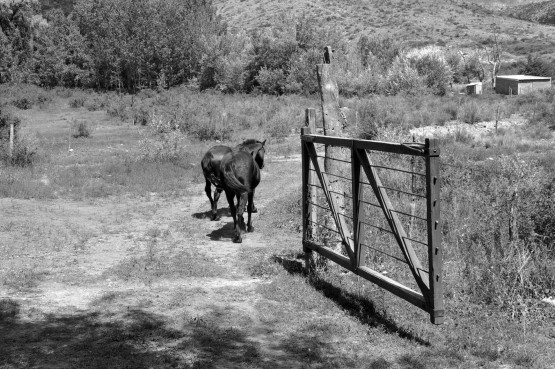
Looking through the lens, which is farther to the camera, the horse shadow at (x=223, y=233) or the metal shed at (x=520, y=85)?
the metal shed at (x=520, y=85)

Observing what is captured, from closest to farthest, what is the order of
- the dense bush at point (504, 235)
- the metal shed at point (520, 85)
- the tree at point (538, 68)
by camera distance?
the dense bush at point (504, 235) → the metal shed at point (520, 85) → the tree at point (538, 68)

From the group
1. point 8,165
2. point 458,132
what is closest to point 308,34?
point 458,132

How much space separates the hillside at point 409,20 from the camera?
7700 centimetres

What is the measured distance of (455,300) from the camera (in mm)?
6949

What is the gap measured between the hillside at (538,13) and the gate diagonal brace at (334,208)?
107 metres

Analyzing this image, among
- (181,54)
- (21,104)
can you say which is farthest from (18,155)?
(181,54)

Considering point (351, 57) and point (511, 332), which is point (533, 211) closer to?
point (511, 332)

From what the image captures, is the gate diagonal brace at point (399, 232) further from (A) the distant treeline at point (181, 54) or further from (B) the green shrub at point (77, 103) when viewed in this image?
(B) the green shrub at point (77, 103)

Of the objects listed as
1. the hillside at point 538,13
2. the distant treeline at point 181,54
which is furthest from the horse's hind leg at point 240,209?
the hillside at point 538,13

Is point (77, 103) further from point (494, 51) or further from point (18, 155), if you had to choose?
point (494, 51)

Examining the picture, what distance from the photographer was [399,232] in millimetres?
6215

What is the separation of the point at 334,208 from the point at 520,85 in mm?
35522

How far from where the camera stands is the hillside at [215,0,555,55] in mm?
77000

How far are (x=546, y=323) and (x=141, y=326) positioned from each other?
386cm
